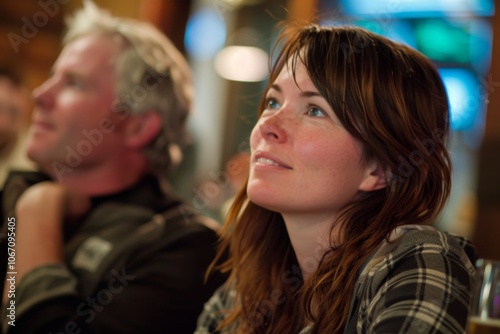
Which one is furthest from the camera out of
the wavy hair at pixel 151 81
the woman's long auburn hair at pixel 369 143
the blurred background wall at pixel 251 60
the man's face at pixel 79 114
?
Result: the blurred background wall at pixel 251 60

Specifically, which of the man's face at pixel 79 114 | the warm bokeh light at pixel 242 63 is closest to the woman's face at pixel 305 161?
the man's face at pixel 79 114

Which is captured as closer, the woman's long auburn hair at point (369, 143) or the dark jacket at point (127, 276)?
the woman's long auburn hair at point (369, 143)

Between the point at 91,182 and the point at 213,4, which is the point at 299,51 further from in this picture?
the point at 213,4

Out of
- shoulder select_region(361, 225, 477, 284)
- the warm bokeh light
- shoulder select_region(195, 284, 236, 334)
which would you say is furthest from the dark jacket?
the warm bokeh light

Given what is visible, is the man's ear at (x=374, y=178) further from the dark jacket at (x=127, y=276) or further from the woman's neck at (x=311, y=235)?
the dark jacket at (x=127, y=276)

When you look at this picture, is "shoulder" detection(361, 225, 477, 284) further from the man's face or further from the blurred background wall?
the blurred background wall

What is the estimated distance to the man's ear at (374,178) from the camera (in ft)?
3.93

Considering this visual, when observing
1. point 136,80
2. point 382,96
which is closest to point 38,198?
point 136,80

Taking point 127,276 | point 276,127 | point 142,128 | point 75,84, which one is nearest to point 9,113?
point 75,84

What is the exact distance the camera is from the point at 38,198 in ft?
5.70

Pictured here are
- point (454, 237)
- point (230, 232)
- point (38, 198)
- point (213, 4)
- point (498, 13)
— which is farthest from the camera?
point (213, 4)

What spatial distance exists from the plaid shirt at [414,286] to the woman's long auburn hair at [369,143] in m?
0.05

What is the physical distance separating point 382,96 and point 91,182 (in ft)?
3.26

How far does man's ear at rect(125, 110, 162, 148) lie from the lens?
6.23ft
